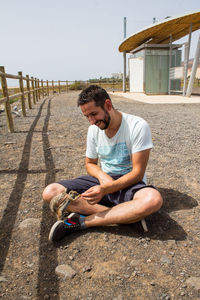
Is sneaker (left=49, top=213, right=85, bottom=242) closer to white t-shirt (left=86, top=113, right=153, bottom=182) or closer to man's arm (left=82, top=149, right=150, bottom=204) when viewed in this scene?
man's arm (left=82, top=149, right=150, bottom=204)

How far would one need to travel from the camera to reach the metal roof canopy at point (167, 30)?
35.9ft

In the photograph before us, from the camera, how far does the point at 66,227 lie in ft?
6.60

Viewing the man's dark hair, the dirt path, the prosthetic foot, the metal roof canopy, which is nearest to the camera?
the dirt path

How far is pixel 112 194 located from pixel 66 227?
1.66ft

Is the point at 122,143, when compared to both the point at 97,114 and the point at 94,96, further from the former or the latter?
the point at 94,96

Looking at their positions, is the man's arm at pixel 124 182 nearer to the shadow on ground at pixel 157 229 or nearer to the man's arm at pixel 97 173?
the man's arm at pixel 97 173

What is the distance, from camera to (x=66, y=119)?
7250 millimetres

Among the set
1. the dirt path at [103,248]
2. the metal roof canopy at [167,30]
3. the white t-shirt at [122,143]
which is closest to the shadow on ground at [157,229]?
the dirt path at [103,248]

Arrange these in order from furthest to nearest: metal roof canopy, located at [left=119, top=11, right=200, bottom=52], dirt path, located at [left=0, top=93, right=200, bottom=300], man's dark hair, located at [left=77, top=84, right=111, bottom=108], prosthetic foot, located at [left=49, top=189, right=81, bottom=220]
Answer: metal roof canopy, located at [left=119, top=11, right=200, bottom=52] → prosthetic foot, located at [left=49, top=189, right=81, bottom=220] → man's dark hair, located at [left=77, top=84, right=111, bottom=108] → dirt path, located at [left=0, top=93, right=200, bottom=300]

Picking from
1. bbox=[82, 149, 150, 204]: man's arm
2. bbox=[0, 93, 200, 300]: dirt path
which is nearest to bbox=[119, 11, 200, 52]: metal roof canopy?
bbox=[0, 93, 200, 300]: dirt path

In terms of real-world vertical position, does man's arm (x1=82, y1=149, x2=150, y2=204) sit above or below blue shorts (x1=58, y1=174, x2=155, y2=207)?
above

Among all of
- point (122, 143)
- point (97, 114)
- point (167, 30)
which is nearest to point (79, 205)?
point (122, 143)

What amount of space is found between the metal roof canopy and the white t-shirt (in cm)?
1058

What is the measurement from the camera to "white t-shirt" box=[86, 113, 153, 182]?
2.00 meters
